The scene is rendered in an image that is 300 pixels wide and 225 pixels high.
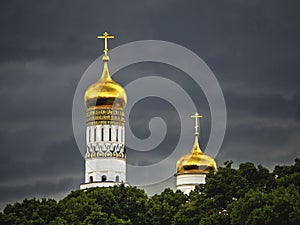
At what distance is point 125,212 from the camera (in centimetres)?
9538

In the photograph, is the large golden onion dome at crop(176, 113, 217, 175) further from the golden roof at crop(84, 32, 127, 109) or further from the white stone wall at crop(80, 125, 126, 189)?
the golden roof at crop(84, 32, 127, 109)

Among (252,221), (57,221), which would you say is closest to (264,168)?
(252,221)

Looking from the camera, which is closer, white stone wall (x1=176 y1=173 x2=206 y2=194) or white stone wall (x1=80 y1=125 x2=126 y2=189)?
white stone wall (x1=80 y1=125 x2=126 y2=189)

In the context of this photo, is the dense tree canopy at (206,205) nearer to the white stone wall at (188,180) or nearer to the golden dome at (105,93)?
the golden dome at (105,93)

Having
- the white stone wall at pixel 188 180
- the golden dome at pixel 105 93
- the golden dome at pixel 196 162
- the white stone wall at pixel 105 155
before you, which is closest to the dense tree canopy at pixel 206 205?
the white stone wall at pixel 105 155

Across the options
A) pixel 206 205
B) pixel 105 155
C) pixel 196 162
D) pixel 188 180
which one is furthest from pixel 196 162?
pixel 206 205

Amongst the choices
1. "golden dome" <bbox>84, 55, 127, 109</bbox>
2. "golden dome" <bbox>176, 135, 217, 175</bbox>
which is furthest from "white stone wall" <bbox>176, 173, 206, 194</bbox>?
"golden dome" <bbox>84, 55, 127, 109</bbox>

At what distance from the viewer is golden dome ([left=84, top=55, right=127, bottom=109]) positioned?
114812mm

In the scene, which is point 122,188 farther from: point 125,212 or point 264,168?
point 264,168

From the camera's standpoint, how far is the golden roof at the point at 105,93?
115m

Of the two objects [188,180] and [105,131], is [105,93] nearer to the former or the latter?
[105,131]

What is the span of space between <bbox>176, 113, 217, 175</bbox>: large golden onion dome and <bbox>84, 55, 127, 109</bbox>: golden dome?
12406 mm

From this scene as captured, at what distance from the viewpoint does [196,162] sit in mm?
125375

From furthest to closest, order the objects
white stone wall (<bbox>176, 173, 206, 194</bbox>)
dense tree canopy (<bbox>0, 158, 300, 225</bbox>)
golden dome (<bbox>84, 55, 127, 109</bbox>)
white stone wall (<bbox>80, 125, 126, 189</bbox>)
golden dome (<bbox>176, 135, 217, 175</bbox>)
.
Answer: white stone wall (<bbox>176, 173, 206, 194</bbox>), golden dome (<bbox>176, 135, 217, 175</bbox>), golden dome (<bbox>84, 55, 127, 109</bbox>), white stone wall (<bbox>80, 125, 126, 189</bbox>), dense tree canopy (<bbox>0, 158, 300, 225</bbox>)
